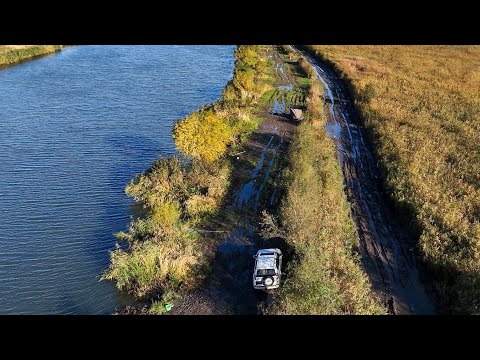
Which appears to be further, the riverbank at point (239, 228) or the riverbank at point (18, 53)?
the riverbank at point (18, 53)

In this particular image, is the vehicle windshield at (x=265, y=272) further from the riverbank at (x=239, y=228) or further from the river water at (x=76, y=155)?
the river water at (x=76, y=155)

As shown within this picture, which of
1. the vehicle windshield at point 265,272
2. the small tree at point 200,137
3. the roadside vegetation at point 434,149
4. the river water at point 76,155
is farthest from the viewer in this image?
the small tree at point 200,137

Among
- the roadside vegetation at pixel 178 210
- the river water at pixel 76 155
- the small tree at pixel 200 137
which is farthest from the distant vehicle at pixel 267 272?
the small tree at pixel 200 137

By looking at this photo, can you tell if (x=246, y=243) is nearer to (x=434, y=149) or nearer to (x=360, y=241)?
(x=360, y=241)

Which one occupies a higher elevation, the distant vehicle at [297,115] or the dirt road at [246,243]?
the distant vehicle at [297,115]
